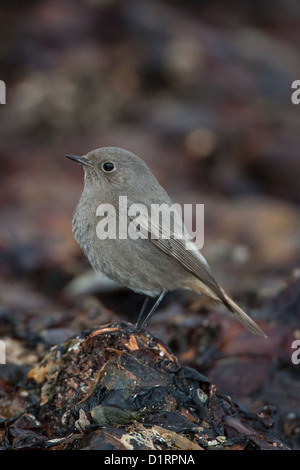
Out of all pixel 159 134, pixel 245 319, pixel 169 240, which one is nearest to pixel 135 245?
pixel 169 240

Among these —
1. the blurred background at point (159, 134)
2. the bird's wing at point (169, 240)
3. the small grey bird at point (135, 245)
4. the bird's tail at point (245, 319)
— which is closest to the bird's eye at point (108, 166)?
the small grey bird at point (135, 245)

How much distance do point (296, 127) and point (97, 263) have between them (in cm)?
691

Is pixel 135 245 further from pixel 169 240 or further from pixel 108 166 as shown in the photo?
pixel 108 166

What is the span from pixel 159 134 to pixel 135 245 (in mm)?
5776

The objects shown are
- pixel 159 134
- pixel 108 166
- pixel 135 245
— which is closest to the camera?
pixel 135 245

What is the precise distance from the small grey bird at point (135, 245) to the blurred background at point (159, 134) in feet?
3.29

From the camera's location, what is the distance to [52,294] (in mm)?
7906

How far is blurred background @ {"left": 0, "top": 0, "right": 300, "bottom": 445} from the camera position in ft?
25.1

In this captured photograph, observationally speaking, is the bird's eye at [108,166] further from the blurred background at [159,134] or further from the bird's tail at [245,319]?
the blurred background at [159,134]

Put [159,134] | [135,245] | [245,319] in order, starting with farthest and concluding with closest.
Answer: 1. [159,134]
2. [245,319]
3. [135,245]

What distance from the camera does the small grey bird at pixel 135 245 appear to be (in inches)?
209

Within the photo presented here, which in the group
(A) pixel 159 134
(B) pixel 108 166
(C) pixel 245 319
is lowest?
(C) pixel 245 319

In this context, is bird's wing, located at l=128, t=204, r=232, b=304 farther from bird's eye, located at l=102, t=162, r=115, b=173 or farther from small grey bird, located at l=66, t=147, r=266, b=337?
bird's eye, located at l=102, t=162, r=115, b=173

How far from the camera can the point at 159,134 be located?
1089 centimetres
